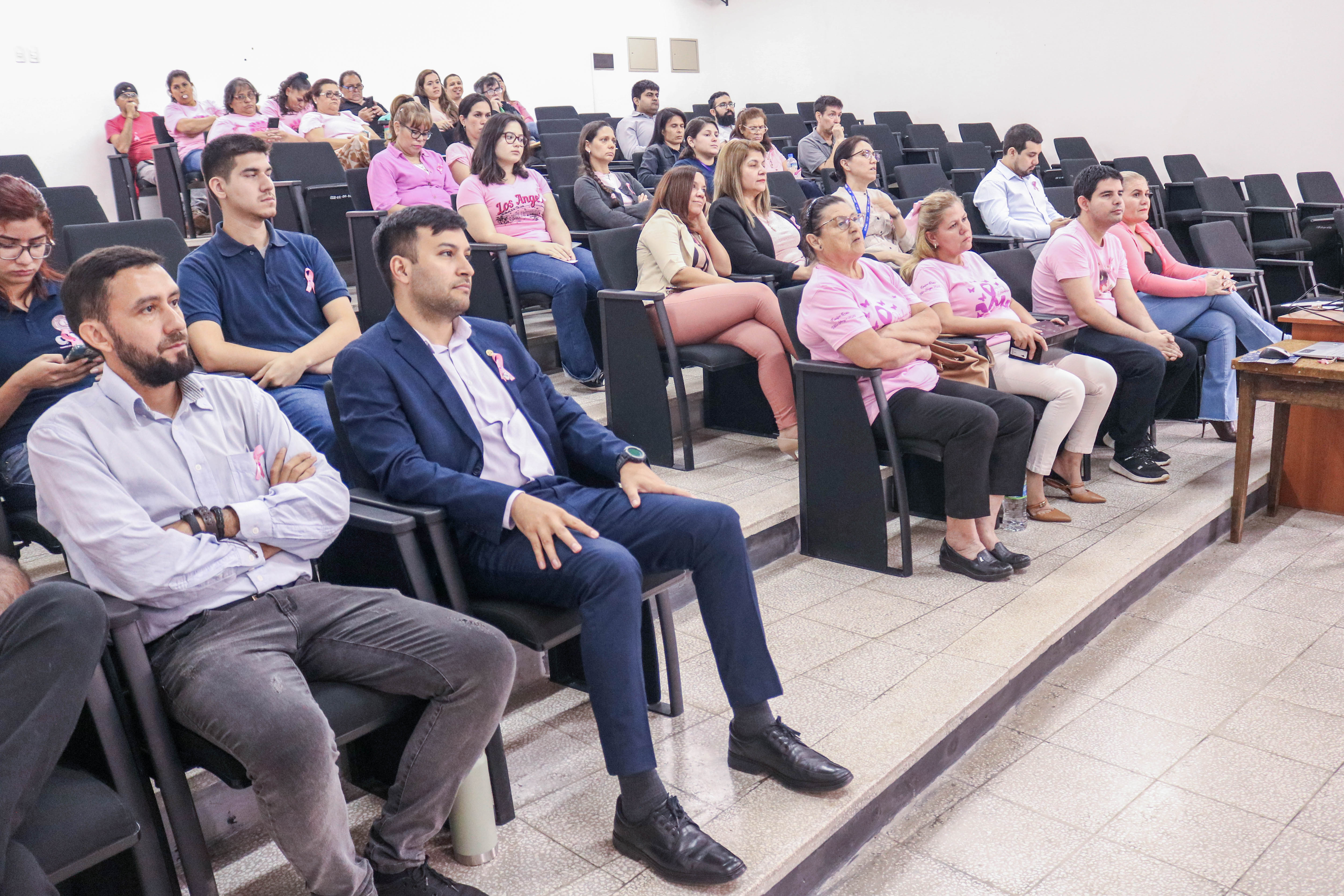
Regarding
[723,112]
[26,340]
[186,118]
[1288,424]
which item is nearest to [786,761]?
[26,340]

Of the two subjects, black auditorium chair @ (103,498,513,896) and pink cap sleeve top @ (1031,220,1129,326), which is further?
pink cap sleeve top @ (1031,220,1129,326)

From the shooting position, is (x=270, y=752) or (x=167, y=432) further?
(x=167, y=432)

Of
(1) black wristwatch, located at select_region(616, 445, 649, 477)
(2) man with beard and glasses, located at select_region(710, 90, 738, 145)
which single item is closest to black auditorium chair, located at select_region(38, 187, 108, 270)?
(1) black wristwatch, located at select_region(616, 445, 649, 477)

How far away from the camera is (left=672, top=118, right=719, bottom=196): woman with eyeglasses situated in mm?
4535

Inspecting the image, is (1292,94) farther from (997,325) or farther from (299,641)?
(299,641)

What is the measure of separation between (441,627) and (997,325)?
7.03 ft

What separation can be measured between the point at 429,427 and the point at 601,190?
8.93 feet

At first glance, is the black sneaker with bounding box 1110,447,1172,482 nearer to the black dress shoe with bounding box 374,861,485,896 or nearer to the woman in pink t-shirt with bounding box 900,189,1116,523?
the woman in pink t-shirt with bounding box 900,189,1116,523

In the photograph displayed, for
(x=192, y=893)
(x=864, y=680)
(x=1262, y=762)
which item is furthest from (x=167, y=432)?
(x=1262, y=762)

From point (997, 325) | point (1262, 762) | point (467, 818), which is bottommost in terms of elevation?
point (1262, 762)

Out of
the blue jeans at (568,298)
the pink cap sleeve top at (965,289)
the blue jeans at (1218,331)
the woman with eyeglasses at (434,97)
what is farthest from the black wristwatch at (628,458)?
the woman with eyeglasses at (434,97)

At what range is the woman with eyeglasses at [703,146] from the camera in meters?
4.54

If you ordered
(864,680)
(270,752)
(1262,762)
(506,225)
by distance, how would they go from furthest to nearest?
(506,225) < (864,680) < (1262,762) < (270,752)

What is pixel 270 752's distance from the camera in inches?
51.2
